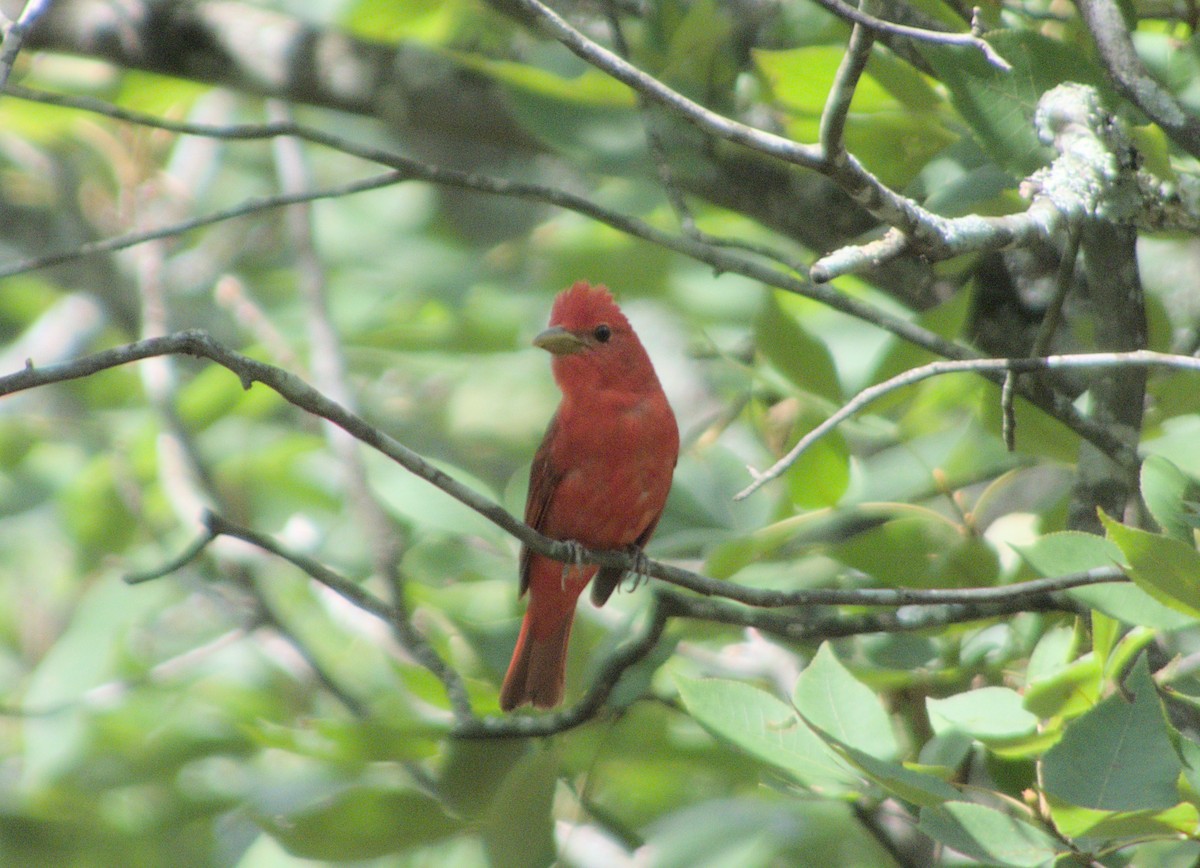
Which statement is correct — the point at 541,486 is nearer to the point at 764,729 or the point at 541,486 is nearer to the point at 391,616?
the point at 391,616

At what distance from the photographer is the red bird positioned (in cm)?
395

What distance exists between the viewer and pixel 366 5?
3.72 meters

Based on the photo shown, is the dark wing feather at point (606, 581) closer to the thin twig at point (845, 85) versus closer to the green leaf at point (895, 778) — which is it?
the green leaf at point (895, 778)

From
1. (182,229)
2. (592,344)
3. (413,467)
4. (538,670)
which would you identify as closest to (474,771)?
(413,467)

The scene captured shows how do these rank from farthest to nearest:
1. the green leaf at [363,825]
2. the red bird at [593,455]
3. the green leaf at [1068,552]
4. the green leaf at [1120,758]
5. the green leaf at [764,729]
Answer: the red bird at [593,455] → the green leaf at [363,825] → the green leaf at [1068,552] → the green leaf at [764,729] → the green leaf at [1120,758]

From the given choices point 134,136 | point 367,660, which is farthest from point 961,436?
point 134,136

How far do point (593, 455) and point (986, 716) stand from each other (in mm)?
2138

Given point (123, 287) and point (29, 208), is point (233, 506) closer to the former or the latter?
point (123, 287)

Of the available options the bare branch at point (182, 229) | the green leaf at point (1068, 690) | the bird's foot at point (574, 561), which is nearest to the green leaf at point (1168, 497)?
the green leaf at point (1068, 690)

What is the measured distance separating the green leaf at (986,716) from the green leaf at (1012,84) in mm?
874

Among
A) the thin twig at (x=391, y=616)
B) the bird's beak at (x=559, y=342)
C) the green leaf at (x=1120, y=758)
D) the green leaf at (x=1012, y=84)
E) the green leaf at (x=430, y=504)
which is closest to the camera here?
the green leaf at (x=1120, y=758)

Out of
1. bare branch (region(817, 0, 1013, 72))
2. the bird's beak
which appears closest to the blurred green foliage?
bare branch (region(817, 0, 1013, 72))

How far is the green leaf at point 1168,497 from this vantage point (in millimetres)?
1987

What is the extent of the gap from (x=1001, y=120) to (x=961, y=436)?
93 cm
